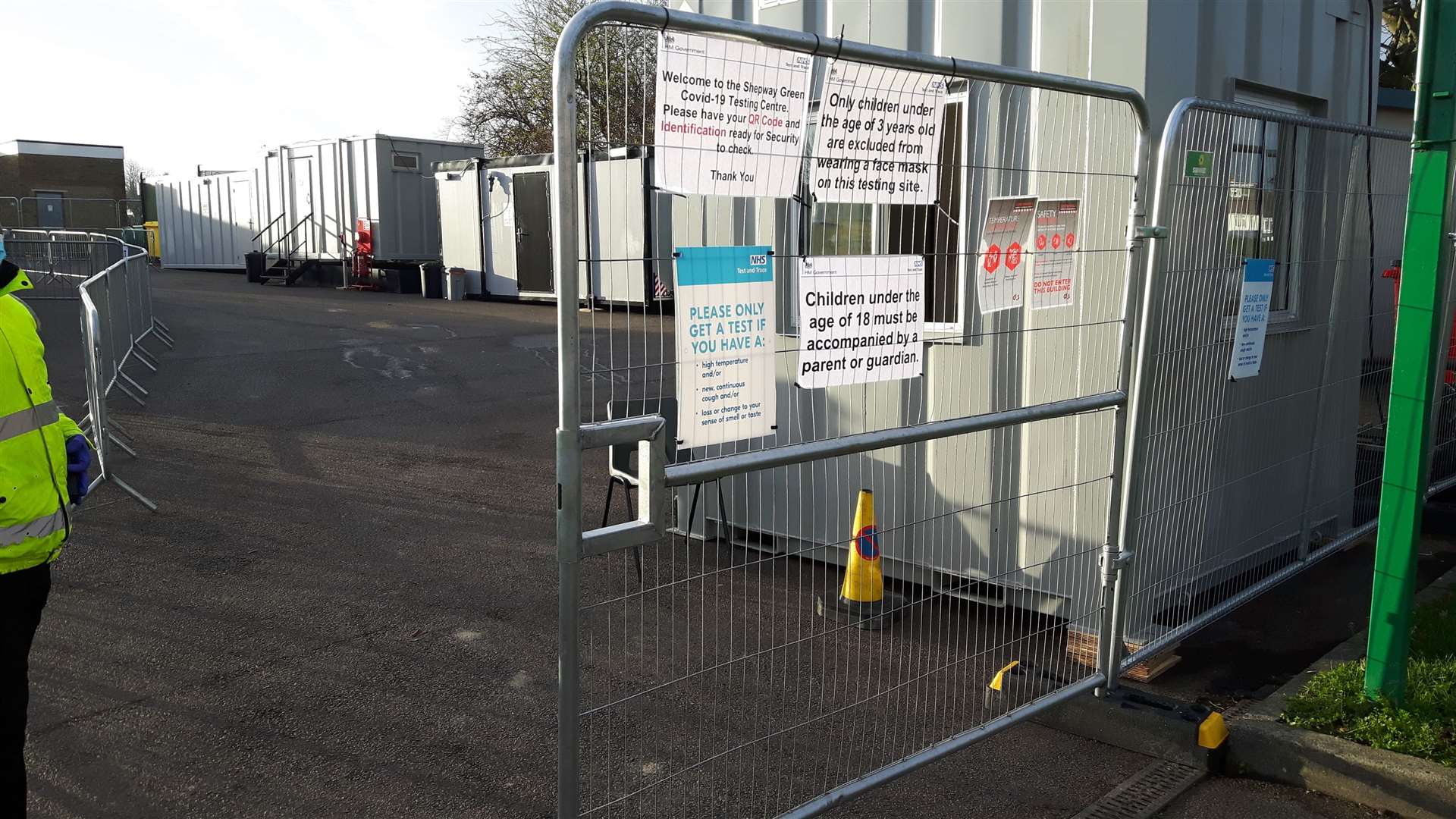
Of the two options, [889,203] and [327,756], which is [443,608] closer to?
[327,756]

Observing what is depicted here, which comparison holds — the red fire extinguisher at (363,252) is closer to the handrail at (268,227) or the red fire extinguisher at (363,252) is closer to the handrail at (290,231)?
the handrail at (290,231)

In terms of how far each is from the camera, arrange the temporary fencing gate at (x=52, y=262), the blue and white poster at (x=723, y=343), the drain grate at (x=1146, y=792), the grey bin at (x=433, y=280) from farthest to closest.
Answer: the grey bin at (x=433, y=280)
the temporary fencing gate at (x=52, y=262)
the drain grate at (x=1146, y=792)
the blue and white poster at (x=723, y=343)

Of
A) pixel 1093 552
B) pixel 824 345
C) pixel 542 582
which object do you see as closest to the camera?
pixel 824 345

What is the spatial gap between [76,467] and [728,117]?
2.41m

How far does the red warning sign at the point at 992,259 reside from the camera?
12.5 ft

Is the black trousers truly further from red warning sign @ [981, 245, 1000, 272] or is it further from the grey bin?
the grey bin

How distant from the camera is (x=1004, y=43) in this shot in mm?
5086

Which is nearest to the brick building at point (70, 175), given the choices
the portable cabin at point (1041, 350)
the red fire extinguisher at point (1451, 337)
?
the portable cabin at point (1041, 350)

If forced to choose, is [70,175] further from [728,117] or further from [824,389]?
[728,117]

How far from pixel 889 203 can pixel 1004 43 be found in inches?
89.7

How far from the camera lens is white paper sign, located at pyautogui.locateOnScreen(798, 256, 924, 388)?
308 centimetres

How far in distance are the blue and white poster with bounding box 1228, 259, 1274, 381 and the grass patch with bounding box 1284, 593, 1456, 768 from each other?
1.39 metres

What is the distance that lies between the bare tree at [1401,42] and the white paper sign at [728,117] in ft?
59.6

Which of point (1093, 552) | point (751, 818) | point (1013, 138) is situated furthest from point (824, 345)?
point (1013, 138)
